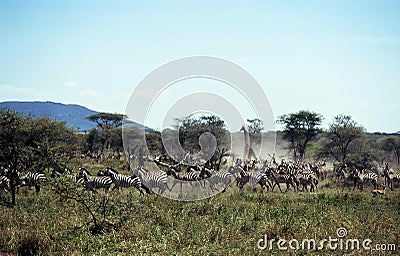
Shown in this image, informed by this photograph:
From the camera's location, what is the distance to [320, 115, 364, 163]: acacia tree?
116 ft

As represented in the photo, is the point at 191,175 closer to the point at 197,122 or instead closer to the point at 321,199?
the point at 321,199

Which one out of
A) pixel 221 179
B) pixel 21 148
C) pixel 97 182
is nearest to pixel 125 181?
pixel 97 182

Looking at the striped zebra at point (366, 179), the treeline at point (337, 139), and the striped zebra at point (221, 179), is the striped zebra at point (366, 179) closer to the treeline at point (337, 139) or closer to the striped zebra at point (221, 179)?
the striped zebra at point (221, 179)

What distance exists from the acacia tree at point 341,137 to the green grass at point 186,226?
22422 millimetres

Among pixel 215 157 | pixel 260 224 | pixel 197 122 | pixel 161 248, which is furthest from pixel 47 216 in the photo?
→ pixel 197 122

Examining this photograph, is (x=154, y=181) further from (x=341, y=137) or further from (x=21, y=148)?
(x=341, y=137)

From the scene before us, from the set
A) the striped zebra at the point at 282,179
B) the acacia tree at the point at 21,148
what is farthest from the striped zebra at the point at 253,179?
the acacia tree at the point at 21,148

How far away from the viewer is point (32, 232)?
9.48m

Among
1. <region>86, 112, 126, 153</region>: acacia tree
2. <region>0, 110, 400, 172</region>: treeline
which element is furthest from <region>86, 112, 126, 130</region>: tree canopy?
<region>0, 110, 400, 172</region>: treeline

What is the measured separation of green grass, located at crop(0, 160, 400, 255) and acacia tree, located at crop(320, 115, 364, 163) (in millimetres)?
22422

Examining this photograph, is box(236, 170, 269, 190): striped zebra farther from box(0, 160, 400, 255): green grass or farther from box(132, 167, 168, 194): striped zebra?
box(0, 160, 400, 255): green grass

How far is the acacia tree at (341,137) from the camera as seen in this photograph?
3531 cm

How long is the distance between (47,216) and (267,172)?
11351mm

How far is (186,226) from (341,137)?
28310mm
